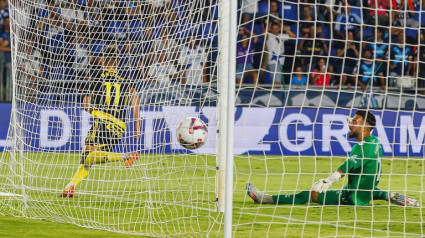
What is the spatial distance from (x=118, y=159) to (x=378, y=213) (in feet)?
9.47

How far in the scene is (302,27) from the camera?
52.9ft

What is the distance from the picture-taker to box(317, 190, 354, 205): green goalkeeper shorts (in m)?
8.26

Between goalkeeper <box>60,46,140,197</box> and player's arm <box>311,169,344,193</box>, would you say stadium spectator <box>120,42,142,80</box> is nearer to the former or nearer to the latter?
goalkeeper <box>60,46,140,197</box>

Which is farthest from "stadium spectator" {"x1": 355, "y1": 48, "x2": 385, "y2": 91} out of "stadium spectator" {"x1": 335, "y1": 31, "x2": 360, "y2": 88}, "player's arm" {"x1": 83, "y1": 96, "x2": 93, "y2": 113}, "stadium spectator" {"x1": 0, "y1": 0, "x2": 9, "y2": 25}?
"player's arm" {"x1": 83, "y1": 96, "x2": 93, "y2": 113}

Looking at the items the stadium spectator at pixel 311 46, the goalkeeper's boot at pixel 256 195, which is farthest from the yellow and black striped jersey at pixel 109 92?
the stadium spectator at pixel 311 46

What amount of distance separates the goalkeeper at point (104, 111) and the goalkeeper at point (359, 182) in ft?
5.41

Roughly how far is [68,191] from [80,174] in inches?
11.5

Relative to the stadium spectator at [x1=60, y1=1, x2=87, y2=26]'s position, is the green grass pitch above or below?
below

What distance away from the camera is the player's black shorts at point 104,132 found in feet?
28.1

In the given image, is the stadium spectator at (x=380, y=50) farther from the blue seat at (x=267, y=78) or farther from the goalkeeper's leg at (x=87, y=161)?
the goalkeeper's leg at (x=87, y=161)

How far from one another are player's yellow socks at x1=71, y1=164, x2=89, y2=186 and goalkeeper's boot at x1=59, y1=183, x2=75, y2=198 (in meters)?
0.06

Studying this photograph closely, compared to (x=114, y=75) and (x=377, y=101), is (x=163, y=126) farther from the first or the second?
(x=377, y=101)

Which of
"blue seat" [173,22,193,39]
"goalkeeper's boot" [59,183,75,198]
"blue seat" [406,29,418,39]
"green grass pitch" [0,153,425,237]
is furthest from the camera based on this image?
"blue seat" [406,29,418,39]

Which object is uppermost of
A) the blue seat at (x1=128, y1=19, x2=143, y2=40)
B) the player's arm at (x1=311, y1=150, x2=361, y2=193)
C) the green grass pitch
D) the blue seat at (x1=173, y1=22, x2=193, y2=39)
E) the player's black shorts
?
the blue seat at (x1=128, y1=19, x2=143, y2=40)
